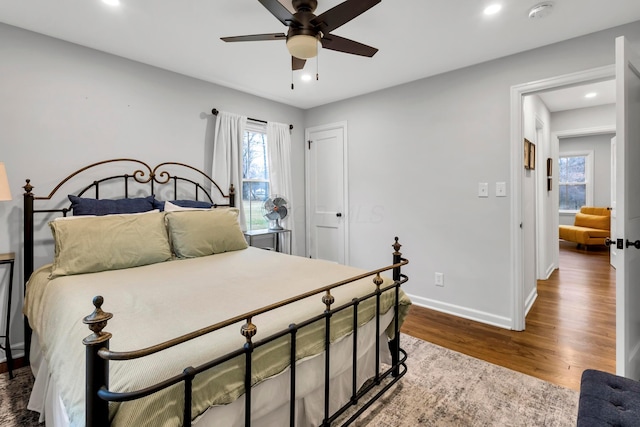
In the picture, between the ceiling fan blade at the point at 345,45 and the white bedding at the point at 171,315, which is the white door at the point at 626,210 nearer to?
the white bedding at the point at 171,315

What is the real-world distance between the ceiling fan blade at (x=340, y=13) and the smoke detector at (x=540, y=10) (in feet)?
4.33

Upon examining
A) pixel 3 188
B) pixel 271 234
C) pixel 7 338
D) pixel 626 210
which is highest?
pixel 3 188

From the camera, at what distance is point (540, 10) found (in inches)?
80.8

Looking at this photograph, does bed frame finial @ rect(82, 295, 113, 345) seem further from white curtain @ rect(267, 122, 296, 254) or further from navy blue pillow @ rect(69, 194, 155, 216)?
white curtain @ rect(267, 122, 296, 254)

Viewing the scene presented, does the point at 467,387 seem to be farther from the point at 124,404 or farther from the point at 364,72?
the point at 364,72

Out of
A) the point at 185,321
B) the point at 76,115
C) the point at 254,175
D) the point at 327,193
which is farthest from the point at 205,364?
the point at 327,193

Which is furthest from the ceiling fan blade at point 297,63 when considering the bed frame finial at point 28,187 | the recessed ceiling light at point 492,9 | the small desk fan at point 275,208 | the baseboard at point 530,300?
the baseboard at point 530,300

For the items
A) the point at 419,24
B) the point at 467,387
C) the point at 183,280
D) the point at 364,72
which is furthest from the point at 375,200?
the point at 183,280

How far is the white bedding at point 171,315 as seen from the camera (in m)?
0.95

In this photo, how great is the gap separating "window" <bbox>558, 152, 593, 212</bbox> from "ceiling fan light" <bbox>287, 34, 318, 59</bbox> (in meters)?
7.61

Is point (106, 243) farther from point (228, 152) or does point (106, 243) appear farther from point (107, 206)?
point (228, 152)

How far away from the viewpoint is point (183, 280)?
1774mm

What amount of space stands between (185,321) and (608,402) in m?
1.60

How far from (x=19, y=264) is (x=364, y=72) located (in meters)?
3.32
